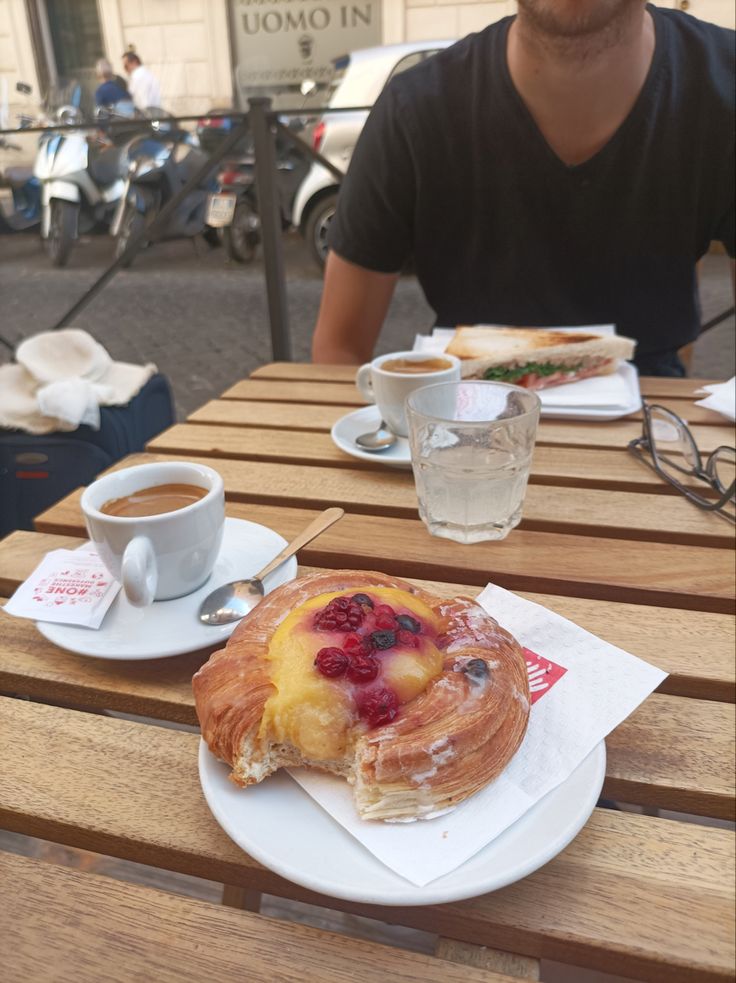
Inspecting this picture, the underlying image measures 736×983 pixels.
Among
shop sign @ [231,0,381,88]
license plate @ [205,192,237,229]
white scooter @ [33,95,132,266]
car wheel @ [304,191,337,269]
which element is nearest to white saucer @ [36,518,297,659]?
white scooter @ [33,95,132,266]

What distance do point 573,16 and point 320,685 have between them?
1677mm

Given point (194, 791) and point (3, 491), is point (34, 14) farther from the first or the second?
point (194, 791)

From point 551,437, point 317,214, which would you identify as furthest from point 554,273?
point 317,214

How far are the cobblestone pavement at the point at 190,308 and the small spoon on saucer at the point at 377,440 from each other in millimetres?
2858

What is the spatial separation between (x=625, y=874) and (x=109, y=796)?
1.42 feet

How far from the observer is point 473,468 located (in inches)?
41.5

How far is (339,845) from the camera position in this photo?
56 cm

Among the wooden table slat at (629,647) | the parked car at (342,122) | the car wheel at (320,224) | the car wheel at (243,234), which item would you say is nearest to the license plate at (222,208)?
the car wheel at (243,234)

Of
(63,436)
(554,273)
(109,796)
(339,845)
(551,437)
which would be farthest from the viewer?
(554,273)

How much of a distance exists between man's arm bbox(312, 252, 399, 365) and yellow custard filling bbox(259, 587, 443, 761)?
164 centimetres

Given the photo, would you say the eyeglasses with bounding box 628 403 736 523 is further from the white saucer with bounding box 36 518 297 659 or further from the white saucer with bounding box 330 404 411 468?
the white saucer with bounding box 36 518 297 659

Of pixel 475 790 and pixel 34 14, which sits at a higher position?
pixel 34 14

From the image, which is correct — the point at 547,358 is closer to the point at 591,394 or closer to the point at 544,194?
the point at 591,394

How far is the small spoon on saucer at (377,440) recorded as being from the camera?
1.30 meters
